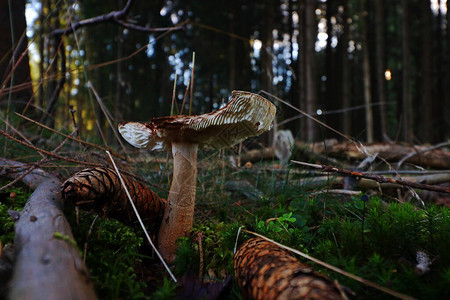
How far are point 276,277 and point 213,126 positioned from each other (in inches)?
34.2

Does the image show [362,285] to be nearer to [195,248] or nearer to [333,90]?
[195,248]

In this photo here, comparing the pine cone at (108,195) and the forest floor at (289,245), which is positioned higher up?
the pine cone at (108,195)

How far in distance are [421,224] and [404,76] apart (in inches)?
492

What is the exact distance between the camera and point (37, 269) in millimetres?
867

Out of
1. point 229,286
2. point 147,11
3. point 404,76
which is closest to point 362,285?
point 229,286

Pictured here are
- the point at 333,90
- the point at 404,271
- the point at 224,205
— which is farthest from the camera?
the point at 333,90

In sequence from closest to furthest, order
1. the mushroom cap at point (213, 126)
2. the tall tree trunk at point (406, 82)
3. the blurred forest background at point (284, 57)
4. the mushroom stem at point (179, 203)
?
the mushroom cap at point (213, 126) → the mushroom stem at point (179, 203) → the blurred forest background at point (284, 57) → the tall tree trunk at point (406, 82)

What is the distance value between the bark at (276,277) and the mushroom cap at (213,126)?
25.9 inches

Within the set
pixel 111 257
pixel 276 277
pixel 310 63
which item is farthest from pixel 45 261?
pixel 310 63

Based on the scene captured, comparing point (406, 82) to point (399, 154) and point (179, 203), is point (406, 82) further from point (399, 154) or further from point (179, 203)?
point (179, 203)

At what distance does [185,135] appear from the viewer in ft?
5.26

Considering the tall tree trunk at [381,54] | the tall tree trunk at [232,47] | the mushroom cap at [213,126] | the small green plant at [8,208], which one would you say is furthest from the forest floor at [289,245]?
the tall tree trunk at [232,47]

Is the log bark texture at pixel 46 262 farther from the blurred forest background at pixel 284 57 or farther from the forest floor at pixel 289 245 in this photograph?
the blurred forest background at pixel 284 57

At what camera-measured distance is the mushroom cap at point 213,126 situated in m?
1.39
